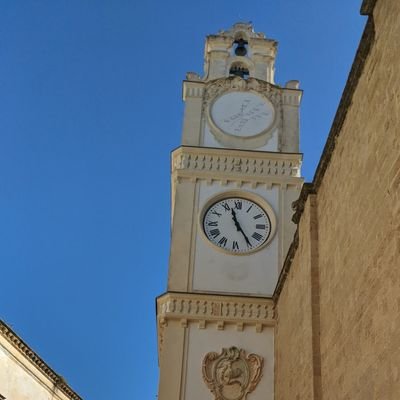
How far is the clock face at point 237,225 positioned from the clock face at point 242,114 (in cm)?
200

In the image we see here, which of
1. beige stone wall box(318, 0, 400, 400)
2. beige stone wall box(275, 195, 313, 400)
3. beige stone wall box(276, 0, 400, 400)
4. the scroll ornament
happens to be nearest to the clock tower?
the scroll ornament

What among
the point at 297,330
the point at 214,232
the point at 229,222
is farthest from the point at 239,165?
the point at 297,330

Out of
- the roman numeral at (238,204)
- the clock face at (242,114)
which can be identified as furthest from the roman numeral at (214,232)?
the clock face at (242,114)

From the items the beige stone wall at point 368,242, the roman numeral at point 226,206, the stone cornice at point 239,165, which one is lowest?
the beige stone wall at point 368,242

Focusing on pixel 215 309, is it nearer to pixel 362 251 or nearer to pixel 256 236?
pixel 256 236

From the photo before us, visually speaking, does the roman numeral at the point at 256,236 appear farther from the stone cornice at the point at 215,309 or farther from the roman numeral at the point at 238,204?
the stone cornice at the point at 215,309

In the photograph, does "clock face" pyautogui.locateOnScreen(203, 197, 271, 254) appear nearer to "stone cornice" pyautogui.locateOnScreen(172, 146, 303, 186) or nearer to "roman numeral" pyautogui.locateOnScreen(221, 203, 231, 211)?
"roman numeral" pyautogui.locateOnScreen(221, 203, 231, 211)

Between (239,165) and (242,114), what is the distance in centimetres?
165

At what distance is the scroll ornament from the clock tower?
2 centimetres

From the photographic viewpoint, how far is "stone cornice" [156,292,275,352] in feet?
43.9

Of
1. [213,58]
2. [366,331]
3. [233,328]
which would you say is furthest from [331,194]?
[213,58]

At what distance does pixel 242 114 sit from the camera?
16.3 m

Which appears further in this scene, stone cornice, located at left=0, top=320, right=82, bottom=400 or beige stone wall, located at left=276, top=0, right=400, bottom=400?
stone cornice, located at left=0, top=320, right=82, bottom=400

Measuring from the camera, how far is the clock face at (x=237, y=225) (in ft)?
47.8
